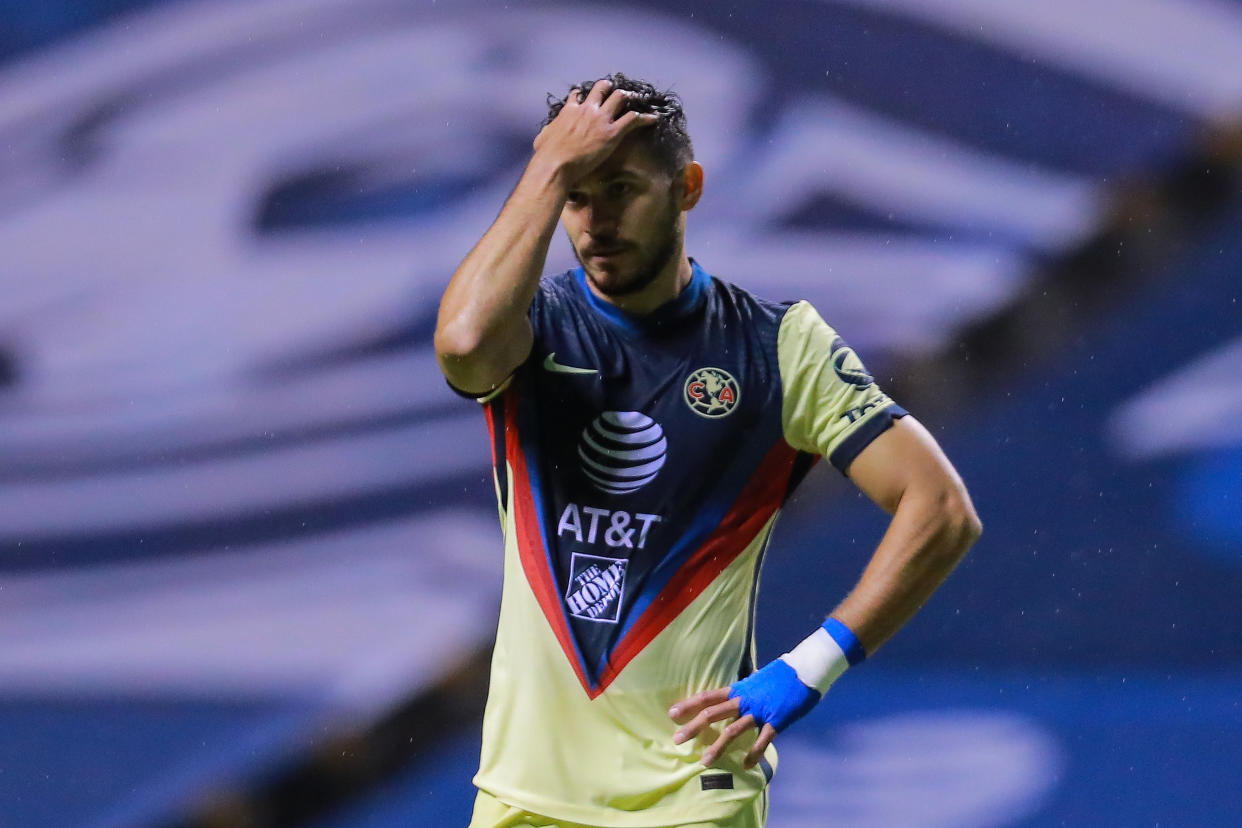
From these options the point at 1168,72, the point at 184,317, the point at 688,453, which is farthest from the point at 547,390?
the point at 1168,72

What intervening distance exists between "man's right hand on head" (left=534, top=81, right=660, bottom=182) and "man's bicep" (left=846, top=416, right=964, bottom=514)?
2.20ft

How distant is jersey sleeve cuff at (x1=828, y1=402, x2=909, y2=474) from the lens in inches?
98.1

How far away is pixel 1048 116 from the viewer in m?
4.36

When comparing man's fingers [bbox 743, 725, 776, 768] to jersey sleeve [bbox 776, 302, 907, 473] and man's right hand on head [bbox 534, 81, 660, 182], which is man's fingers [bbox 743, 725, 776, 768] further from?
man's right hand on head [bbox 534, 81, 660, 182]

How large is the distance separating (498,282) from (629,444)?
1.34 feet

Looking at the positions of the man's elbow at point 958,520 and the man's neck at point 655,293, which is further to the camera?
the man's neck at point 655,293

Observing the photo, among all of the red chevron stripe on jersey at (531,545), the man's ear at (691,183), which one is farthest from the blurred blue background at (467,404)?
the red chevron stripe on jersey at (531,545)

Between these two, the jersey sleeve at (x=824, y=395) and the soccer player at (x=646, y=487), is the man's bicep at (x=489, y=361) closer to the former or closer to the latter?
the soccer player at (x=646, y=487)

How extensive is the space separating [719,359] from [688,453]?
18 cm

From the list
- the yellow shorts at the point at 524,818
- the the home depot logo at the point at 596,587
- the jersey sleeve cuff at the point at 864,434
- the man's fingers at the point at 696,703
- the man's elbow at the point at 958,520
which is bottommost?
the yellow shorts at the point at 524,818

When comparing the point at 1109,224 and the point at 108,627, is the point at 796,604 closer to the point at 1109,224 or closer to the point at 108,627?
the point at 1109,224

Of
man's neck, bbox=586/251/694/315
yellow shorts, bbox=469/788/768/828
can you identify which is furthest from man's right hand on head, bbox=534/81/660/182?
yellow shorts, bbox=469/788/768/828

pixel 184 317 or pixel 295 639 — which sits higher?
pixel 184 317

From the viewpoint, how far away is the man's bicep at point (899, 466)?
2.46 meters
